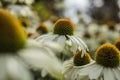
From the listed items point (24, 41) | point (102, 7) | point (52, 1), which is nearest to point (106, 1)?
point (102, 7)

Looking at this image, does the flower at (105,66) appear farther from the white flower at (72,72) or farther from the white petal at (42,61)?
the white petal at (42,61)

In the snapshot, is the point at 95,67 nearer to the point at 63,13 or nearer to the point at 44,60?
the point at 44,60

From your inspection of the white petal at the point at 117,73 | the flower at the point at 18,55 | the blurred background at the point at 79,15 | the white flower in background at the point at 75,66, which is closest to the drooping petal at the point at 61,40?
the white flower in background at the point at 75,66


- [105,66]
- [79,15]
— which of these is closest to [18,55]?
[105,66]

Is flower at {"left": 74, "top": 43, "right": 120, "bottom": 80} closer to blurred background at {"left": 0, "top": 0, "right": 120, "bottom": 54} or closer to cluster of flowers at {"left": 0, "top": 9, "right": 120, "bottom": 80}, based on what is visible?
cluster of flowers at {"left": 0, "top": 9, "right": 120, "bottom": 80}

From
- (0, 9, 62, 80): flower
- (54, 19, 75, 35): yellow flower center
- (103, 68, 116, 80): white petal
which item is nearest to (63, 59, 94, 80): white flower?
(103, 68, 116, 80): white petal

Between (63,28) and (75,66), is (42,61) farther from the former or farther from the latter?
(63,28)
